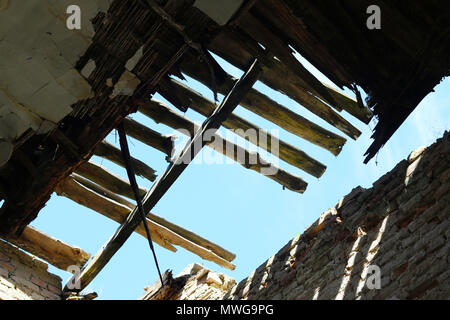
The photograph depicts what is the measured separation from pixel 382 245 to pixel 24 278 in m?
3.46

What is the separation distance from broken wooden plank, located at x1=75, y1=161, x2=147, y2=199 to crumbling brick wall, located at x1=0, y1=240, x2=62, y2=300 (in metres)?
1.11

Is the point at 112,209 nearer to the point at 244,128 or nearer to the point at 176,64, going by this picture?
the point at 244,128

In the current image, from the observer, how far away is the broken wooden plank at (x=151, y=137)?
4.46 m

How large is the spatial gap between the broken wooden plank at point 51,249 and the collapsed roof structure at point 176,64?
3.07ft

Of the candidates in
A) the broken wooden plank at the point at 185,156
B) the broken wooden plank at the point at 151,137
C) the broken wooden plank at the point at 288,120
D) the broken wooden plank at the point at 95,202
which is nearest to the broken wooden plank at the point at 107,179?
the broken wooden plank at the point at 95,202

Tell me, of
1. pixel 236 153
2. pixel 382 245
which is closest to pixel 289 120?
pixel 236 153

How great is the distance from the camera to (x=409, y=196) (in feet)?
11.0

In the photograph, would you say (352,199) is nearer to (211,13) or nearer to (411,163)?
(411,163)

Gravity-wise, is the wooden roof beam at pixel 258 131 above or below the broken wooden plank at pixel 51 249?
above

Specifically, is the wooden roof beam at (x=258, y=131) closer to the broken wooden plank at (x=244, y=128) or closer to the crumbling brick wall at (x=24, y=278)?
the broken wooden plank at (x=244, y=128)

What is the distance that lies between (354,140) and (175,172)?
4.96ft
